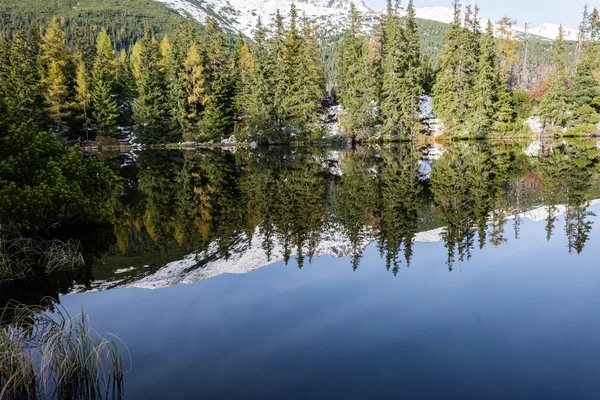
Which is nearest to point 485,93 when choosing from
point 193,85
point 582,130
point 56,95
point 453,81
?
point 453,81

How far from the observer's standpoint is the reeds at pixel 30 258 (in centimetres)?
902

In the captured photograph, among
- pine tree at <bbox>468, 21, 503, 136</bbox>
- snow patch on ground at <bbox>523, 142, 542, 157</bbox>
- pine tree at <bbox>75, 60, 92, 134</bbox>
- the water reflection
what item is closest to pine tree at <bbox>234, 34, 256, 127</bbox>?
pine tree at <bbox>75, 60, 92, 134</bbox>

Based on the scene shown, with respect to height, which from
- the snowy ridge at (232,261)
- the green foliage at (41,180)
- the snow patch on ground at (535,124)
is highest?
the snow patch on ground at (535,124)

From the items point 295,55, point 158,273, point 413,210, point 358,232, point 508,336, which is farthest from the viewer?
point 295,55

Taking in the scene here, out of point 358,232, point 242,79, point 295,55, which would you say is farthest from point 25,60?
point 358,232

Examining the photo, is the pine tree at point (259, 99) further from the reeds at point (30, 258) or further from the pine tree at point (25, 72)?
the reeds at point (30, 258)

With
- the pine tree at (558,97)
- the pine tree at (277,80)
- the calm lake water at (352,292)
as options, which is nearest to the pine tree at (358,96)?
the pine tree at (277,80)

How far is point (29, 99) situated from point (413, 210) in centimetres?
4454

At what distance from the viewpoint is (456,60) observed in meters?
50.0

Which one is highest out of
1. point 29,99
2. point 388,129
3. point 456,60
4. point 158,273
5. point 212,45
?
point 212,45

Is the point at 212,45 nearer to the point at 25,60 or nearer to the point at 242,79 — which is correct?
the point at 242,79

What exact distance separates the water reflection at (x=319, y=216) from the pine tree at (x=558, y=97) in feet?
81.5

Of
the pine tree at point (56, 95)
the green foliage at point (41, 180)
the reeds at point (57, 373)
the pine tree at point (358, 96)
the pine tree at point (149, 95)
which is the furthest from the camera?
the pine tree at point (149, 95)

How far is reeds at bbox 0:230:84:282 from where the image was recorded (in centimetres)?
902
